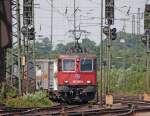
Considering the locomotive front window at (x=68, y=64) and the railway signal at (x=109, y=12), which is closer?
the locomotive front window at (x=68, y=64)

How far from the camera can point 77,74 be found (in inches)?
906

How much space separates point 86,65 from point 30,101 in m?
3.49

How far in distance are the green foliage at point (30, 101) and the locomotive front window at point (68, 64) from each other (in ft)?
5.85

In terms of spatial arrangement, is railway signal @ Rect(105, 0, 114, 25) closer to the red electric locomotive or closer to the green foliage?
the red electric locomotive

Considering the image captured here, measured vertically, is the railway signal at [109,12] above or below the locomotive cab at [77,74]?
above

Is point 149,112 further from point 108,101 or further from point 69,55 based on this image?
point 69,55

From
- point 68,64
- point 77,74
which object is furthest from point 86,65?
point 68,64

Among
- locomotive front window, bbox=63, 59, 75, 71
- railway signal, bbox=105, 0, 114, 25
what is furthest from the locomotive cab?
railway signal, bbox=105, 0, 114, 25

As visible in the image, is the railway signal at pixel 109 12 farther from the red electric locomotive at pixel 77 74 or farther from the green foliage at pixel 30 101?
the green foliage at pixel 30 101

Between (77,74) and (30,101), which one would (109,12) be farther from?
(30,101)

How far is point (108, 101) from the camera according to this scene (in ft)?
67.1

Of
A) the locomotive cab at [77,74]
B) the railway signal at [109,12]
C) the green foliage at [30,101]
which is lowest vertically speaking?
the green foliage at [30,101]

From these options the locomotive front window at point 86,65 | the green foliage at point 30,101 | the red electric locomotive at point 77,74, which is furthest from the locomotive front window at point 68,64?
the green foliage at point 30,101

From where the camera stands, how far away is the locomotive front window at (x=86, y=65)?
23047mm
